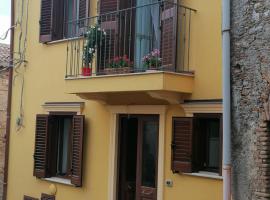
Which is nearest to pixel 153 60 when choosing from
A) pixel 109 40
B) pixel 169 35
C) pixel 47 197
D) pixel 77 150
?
pixel 169 35

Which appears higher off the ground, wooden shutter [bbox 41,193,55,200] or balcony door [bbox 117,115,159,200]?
balcony door [bbox 117,115,159,200]

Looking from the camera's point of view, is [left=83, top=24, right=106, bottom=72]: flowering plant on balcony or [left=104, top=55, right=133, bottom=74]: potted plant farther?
[left=83, top=24, right=106, bottom=72]: flowering plant on balcony

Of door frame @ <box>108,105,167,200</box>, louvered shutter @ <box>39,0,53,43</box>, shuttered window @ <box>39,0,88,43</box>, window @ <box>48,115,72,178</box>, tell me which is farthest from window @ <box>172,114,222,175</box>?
louvered shutter @ <box>39,0,53,43</box>

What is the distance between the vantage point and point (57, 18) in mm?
11875

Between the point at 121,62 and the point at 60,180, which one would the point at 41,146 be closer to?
the point at 60,180

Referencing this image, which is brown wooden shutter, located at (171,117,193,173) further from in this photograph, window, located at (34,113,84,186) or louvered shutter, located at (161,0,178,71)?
window, located at (34,113,84,186)

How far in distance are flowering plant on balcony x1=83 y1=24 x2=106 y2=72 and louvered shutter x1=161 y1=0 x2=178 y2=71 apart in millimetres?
1260

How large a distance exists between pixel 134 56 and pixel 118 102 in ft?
2.96

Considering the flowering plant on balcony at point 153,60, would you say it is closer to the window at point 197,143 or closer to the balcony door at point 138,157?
the window at point 197,143

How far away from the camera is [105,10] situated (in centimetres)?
1027

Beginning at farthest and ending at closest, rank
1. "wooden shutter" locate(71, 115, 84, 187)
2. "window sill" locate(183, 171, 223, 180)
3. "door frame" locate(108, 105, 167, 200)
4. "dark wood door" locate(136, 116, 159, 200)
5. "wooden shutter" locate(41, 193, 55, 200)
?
"wooden shutter" locate(41, 193, 55, 200) < "wooden shutter" locate(71, 115, 84, 187) < "dark wood door" locate(136, 116, 159, 200) < "door frame" locate(108, 105, 167, 200) < "window sill" locate(183, 171, 223, 180)

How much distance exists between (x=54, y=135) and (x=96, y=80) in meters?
2.77

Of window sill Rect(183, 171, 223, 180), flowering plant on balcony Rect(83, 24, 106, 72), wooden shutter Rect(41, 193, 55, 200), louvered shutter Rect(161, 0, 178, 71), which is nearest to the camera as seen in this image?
window sill Rect(183, 171, 223, 180)

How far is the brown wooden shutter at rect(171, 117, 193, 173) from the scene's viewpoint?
858 cm
